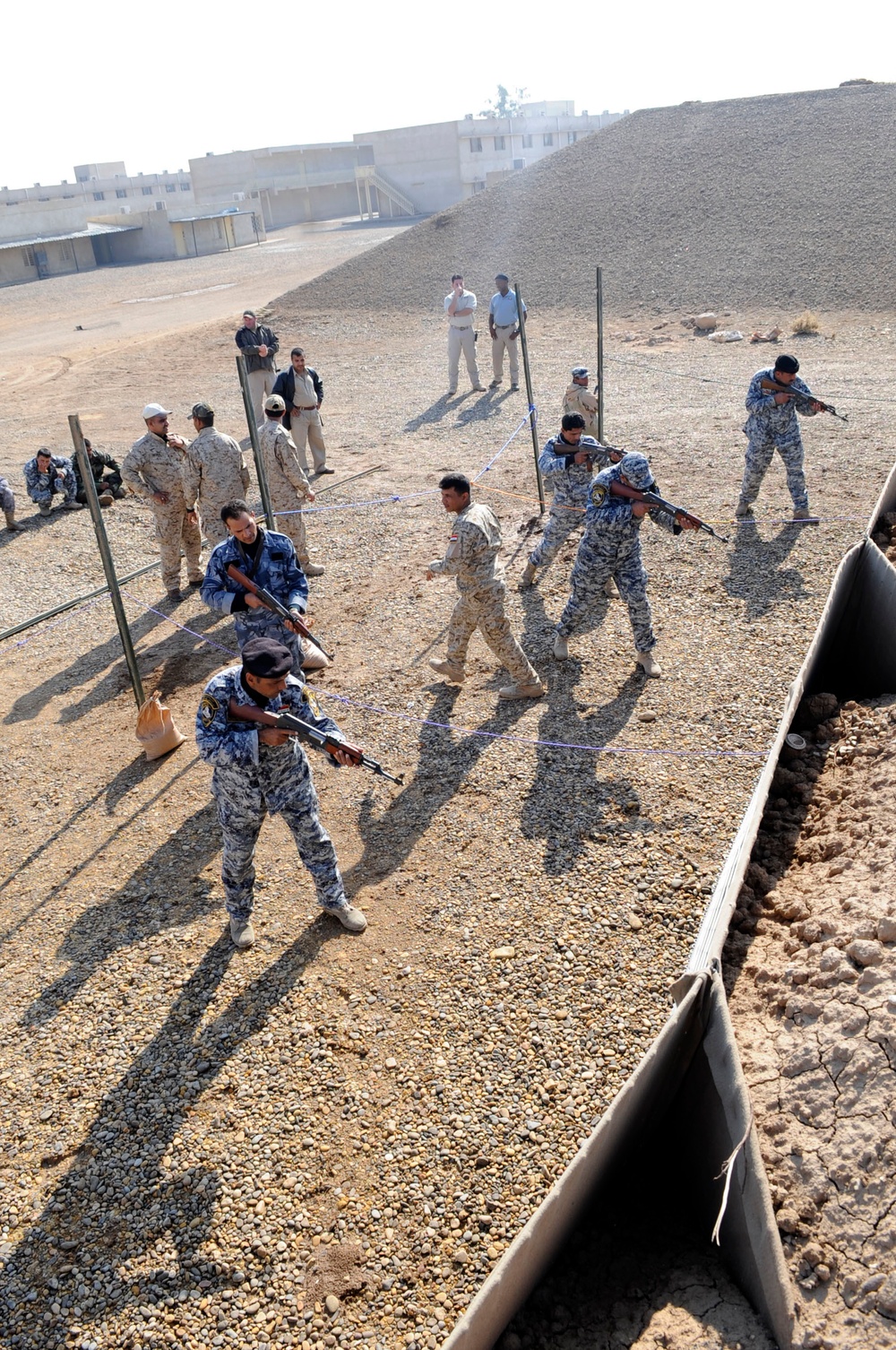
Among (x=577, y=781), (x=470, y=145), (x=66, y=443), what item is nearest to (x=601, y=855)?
(x=577, y=781)

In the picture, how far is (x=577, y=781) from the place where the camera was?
6.18 metres

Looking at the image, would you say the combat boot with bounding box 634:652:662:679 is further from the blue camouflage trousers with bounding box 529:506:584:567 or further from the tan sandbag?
the tan sandbag

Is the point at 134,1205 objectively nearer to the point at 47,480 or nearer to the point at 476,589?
the point at 476,589

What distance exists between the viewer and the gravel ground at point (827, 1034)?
3.06 metres

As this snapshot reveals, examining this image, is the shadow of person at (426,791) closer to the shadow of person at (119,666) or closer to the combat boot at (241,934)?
the combat boot at (241,934)

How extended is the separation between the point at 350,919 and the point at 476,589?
2547mm

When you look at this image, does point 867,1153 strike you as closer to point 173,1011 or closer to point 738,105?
point 173,1011

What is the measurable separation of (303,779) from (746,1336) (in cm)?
296

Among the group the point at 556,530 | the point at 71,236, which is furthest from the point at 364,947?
the point at 71,236

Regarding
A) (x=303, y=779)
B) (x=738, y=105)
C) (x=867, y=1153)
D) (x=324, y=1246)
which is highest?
(x=738, y=105)

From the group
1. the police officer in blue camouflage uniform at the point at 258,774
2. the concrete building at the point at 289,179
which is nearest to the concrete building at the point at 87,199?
the concrete building at the point at 289,179

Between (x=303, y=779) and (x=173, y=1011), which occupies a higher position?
(x=303, y=779)

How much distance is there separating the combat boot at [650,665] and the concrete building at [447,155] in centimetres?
4923

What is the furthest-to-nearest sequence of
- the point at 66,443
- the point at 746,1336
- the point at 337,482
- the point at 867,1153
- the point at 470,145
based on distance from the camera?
the point at 470,145
the point at 66,443
the point at 337,482
the point at 867,1153
the point at 746,1336
